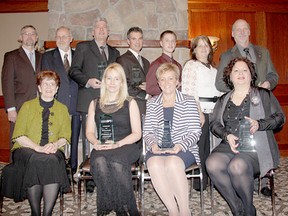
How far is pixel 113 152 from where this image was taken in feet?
8.73

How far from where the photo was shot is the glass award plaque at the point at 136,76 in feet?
11.2

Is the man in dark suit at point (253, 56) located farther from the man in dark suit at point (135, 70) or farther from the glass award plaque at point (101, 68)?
the glass award plaque at point (101, 68)

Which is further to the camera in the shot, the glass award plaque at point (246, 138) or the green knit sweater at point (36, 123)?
the green knit sweater at point (36, 123)

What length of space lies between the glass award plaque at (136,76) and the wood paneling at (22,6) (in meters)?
2.96

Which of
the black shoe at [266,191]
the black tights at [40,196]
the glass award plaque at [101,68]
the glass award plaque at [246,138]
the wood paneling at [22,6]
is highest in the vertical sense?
the wood paneling at [22,6]

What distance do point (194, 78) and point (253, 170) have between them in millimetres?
1091

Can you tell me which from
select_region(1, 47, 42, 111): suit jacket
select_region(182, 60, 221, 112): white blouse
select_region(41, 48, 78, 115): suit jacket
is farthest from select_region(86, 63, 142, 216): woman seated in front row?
select_region(1, 47, 42, 111): suit jacket

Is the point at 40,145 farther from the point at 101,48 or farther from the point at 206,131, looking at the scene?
the point at 206,131

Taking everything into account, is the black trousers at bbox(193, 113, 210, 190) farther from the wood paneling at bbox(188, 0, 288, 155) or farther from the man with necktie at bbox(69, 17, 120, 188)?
the wood paneling at bbox(188, 0, 288, 155)

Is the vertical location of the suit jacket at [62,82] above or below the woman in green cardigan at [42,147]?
above

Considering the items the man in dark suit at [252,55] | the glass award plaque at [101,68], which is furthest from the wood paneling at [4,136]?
the man in dark suit at [252,55]

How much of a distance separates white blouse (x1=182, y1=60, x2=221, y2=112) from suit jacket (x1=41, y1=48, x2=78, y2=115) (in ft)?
4.12

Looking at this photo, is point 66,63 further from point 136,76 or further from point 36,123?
point 36,123

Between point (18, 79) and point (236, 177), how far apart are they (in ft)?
8.40
